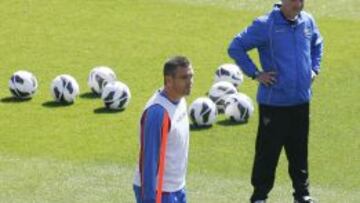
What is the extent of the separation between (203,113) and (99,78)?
2632 mm

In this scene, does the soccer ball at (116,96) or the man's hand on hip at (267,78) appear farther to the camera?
the soccer ball at (116,96)

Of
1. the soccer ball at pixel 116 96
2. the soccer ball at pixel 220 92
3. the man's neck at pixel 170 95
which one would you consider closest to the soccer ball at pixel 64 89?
the soccer ball at pixel 116 96

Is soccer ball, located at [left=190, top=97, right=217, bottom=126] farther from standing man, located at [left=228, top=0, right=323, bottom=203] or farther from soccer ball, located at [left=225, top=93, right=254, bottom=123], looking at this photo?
standing man, located at [left=228, top=0, right=323, bottom=203]

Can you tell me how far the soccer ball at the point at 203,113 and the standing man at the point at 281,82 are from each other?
375 cm

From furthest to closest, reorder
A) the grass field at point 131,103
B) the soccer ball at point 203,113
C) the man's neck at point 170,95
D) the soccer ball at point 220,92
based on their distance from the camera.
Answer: the soccer ball at point 220,92
the soccer ball at point 203,113
the grass field at point 131,103
the man's neck at point 170,95

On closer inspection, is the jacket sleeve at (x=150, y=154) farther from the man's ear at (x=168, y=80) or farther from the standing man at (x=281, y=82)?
the standing man at (x=281, y=82)

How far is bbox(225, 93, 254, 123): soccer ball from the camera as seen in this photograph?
1625 cm

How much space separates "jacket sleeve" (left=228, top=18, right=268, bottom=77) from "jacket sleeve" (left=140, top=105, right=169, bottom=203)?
3.49 metres

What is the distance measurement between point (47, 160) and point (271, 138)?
3909 mm

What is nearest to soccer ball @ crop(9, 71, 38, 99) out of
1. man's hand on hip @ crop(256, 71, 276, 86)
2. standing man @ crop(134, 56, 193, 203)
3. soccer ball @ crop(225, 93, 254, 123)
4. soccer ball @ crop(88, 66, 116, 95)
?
soccer ball @ crop(88, 66, 116, 95)

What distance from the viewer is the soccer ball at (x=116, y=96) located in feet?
55.3

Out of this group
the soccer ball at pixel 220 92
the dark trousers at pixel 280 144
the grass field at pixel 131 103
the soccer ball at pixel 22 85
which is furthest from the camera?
the soccer ball at pixel 22 85

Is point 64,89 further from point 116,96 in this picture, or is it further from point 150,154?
point 150,154

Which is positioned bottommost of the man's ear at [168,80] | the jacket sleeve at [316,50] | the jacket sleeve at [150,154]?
the jacket sleeve at [150,154]
